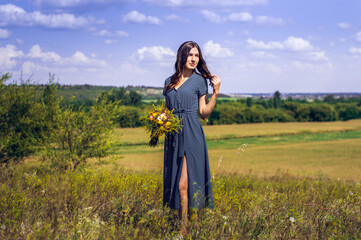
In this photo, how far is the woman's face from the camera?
14.4ft

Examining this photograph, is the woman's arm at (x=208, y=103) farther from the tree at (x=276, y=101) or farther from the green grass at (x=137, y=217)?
the tree at (x=276, y=101)

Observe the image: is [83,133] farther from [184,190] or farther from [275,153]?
[275,153]

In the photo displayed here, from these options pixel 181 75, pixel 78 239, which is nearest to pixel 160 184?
pixel 181 75

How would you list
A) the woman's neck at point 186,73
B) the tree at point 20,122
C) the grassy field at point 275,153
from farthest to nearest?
the grassy field at point 275,153 → the tree at point 20,122 → the woman's neck at point 186,73

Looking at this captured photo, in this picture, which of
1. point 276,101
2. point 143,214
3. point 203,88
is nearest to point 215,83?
point 203,88

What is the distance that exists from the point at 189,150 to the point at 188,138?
0.47ft

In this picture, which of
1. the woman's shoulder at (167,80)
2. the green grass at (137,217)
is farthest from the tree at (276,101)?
the woman's shoulder at (167,80)

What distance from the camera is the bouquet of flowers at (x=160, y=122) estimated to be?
4031mm

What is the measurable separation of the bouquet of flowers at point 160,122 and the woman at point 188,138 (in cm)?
18

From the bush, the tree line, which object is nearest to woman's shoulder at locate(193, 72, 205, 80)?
the tree line

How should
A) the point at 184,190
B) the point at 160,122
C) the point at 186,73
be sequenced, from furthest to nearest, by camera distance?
1. the point at 186,73
2. the point at 184,190
3. the point at 160,122

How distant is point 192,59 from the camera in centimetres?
441

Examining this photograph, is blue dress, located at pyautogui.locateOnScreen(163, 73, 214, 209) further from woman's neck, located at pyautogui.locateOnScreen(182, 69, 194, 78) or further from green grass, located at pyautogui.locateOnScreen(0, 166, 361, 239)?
green grass, located at pyautogui.locateOnScreen(0, 166, 361, 239)

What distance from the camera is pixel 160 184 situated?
554 centimetres
